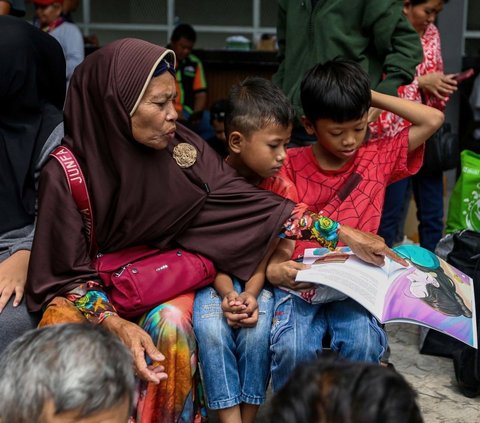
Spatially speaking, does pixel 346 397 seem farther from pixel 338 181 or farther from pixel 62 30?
pixel 62 30

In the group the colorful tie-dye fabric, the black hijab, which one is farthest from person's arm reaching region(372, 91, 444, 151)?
the black hijab

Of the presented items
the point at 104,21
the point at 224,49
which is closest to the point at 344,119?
the point at 224,49

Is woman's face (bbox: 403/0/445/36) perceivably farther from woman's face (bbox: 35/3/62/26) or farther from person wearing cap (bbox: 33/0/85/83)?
woman's face (bbox: 35/3/62/26)

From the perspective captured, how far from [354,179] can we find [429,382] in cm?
108

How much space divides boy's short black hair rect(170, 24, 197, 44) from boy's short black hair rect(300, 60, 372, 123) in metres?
4.24

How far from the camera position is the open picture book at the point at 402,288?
2.70 m

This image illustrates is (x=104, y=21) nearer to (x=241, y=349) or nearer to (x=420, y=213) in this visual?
(x=420, y=213)

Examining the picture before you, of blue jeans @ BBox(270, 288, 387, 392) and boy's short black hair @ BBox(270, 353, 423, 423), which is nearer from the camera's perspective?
boy's short black hair @ BBox(270, 353, 423, 423)

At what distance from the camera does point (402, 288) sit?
281cm

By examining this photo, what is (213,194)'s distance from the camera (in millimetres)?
3004

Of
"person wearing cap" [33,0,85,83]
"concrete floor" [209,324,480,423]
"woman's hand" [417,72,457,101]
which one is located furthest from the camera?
"person wearing cap" [33,0,85,83]

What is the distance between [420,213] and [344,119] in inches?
74.6

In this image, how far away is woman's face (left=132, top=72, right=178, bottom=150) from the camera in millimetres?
2805

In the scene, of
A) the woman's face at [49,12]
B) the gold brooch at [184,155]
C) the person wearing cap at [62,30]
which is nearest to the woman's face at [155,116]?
the gold brooch at [184,155]
